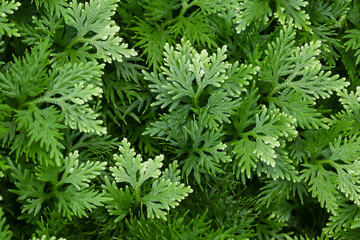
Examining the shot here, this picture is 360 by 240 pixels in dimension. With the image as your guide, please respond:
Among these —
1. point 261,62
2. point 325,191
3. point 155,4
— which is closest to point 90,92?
point 155,4

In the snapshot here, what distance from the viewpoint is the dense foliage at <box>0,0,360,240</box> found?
5.74 ft

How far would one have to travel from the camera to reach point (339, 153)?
6.55 ft

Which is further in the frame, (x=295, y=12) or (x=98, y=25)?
(x=295, y=12)

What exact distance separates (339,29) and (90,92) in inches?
56.3

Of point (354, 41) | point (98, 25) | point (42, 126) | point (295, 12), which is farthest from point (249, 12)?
point (42, 126)

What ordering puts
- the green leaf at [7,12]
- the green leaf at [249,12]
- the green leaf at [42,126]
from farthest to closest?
1. the green leaf at [249,12]
2. the green leaf at [7,12]
3. the green leaf at [42,126]

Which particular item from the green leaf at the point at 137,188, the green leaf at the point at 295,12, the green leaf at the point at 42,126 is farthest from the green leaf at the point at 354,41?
the green leaf at the point at 42,126

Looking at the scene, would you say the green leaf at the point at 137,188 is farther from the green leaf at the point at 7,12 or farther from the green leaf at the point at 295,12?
the green leaf at the point at 295,12

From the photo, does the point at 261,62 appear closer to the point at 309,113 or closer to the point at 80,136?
the point at 309,113

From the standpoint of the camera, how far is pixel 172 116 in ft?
6.45

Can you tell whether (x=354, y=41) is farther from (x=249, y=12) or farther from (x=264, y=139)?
(x=264, y=139)

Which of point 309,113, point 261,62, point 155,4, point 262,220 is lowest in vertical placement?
point 262,220

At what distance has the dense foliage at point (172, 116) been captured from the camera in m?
1.75

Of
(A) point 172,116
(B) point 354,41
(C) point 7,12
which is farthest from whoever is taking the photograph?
(B) point 354,41
